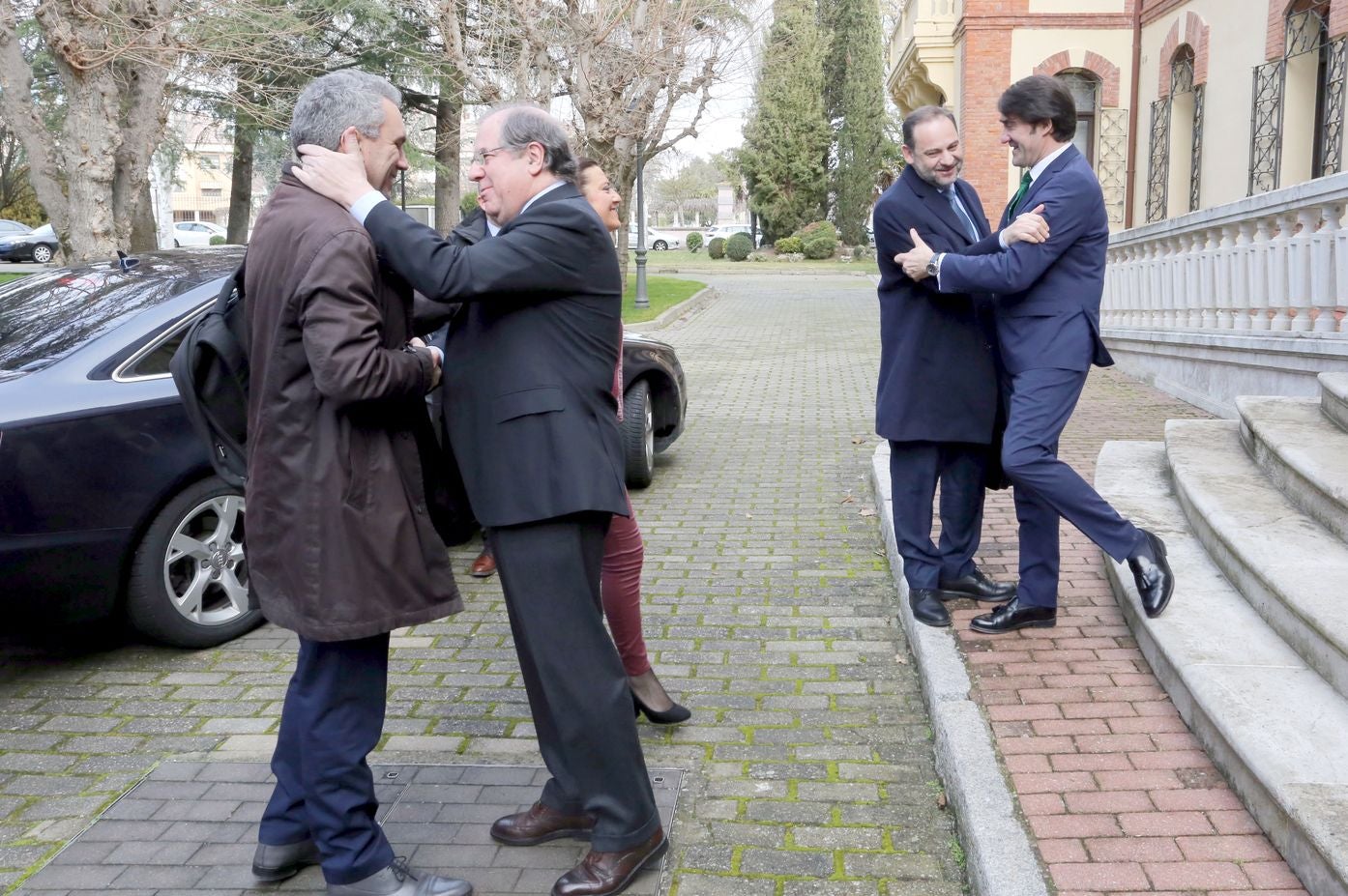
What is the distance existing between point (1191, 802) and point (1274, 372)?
6.04m

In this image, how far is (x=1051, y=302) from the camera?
4.45 metres

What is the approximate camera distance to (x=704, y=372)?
1482cm

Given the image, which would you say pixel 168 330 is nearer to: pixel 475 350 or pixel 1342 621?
pixel 475 350

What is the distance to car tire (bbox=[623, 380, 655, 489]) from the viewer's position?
7652mm

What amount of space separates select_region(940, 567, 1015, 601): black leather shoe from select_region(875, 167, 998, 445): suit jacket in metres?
0.71

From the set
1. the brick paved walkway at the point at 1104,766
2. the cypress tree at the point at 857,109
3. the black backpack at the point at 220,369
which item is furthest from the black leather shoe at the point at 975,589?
the cypress tree at the point at 857,109

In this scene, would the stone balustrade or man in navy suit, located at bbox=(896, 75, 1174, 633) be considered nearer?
man in navy suit, located at bbox=(896, 75, 1174, 633)

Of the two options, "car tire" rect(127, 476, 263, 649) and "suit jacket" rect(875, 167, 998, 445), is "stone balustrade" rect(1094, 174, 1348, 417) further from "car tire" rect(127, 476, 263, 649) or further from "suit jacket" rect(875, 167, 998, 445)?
"car tire" rect(127, 476, 263, 649)

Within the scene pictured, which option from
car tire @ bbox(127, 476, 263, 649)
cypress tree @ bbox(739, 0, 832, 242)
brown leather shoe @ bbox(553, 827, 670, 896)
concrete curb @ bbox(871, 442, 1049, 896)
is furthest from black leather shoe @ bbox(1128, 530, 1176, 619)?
cypress tree @ bbox(739, 0, 832, 242)

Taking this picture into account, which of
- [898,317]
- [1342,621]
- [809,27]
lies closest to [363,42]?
[898,317]

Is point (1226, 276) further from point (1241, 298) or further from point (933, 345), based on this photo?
point (933, 345)

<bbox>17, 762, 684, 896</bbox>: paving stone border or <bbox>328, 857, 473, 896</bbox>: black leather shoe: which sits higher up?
<bbox>328, 857, 473, 896</bbox>: black leather shoe

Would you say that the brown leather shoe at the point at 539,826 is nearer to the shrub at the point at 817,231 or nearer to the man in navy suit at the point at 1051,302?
the man in navy suit at the point at 1051,302

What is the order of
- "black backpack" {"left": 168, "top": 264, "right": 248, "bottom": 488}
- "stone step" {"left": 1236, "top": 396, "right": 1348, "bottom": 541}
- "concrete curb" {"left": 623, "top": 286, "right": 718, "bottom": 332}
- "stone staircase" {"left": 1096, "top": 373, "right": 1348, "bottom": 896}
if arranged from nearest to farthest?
"stone staircase" {"left": 1096, "top": 373, "right": 1348, "bottom": 896}, "black backpack" {"left": 168, "top": 264, "right": 248, "bottom": 488}, "stone step" {"left": 1236, "top": 396, "right": 1348, "bottom": 541}, "concrete curb" {"left": 623, "top": 286, "right": 718, "bottom": 332}
